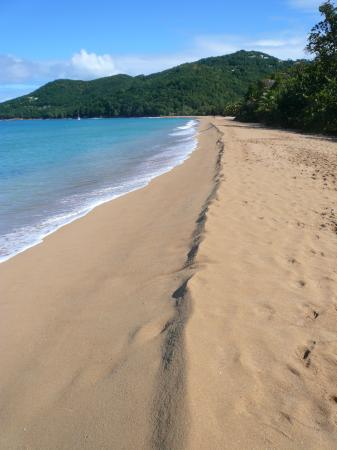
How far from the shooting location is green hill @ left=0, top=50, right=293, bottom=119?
136 m

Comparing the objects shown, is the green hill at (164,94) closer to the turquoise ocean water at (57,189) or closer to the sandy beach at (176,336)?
the turquoise ocean water at (57,189)

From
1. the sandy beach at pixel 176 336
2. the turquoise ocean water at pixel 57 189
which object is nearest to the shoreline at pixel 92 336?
the sandy beach at pixel 176 336

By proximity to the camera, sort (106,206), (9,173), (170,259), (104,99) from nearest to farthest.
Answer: (170,259) → (106,206) → (9,173) → (104,99)

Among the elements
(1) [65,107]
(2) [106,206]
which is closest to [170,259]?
(2) [106,206]

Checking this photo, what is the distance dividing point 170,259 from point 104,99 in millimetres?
164762

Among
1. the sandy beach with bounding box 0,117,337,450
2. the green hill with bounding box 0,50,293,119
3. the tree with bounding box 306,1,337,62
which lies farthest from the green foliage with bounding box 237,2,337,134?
the green hill with bounding box 0,50,293,119

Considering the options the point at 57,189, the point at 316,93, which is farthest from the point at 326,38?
the point at 57,189

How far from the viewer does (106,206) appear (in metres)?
8.30

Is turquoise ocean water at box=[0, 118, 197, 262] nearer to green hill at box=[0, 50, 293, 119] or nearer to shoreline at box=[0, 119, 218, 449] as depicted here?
shoreline at box=[0, 119, 218, 449]

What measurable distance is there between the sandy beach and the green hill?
3992 inches

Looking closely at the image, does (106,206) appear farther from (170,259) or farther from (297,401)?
(297,401)

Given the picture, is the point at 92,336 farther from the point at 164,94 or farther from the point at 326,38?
the point at 164,94

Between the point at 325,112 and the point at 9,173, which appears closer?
the point at 9,173

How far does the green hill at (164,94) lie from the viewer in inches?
5343
